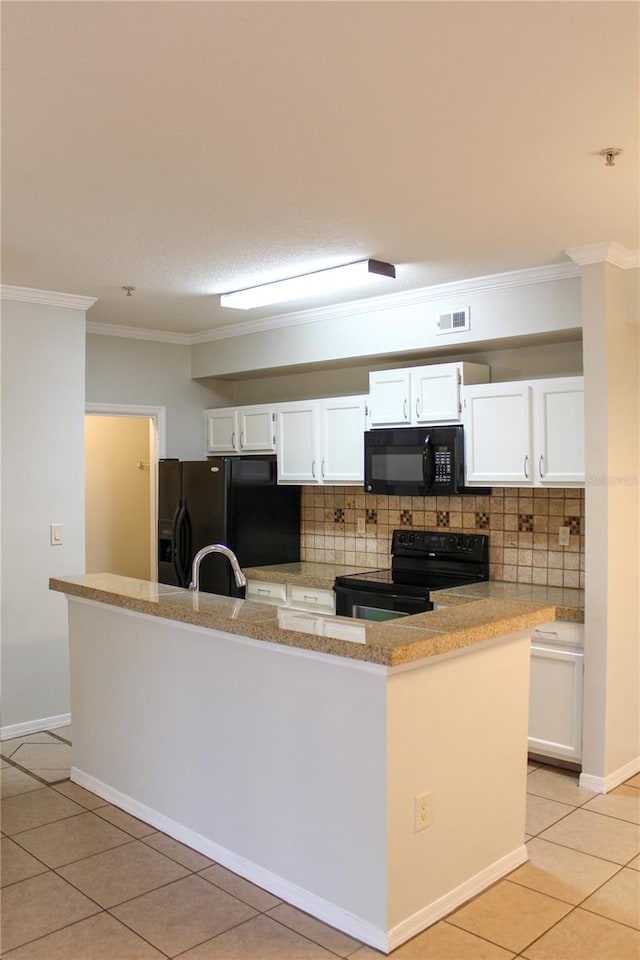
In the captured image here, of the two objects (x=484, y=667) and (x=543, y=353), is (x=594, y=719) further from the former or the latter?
(x=543, y=353)

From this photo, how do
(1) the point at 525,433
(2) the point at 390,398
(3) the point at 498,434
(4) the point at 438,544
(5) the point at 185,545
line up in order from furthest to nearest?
(5) the point at 185,545, (4) the point at 438,544, (2) the point at 390,398, (3) the point at 498,434, (1) the point at 525,433

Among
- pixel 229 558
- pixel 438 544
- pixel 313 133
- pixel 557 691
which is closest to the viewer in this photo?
pixel 313 133

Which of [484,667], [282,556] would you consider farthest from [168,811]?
[282,556]

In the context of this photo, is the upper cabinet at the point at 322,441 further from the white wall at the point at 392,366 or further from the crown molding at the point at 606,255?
the crown molding at the point at 606,255

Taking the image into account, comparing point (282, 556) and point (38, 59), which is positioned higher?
point (38, 59)

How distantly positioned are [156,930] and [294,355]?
141 inches

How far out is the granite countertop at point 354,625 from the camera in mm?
2520

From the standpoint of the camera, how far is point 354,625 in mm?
2791

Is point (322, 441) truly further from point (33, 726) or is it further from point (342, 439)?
point (33, 726)

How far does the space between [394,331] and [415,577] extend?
1481 millimetres

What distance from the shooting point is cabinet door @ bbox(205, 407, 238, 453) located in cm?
601

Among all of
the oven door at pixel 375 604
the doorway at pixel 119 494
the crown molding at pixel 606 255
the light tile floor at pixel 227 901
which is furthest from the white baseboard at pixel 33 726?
the crown molding at pixel 606 255

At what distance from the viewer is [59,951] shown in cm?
254

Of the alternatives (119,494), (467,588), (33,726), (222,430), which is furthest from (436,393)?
(119,494)
